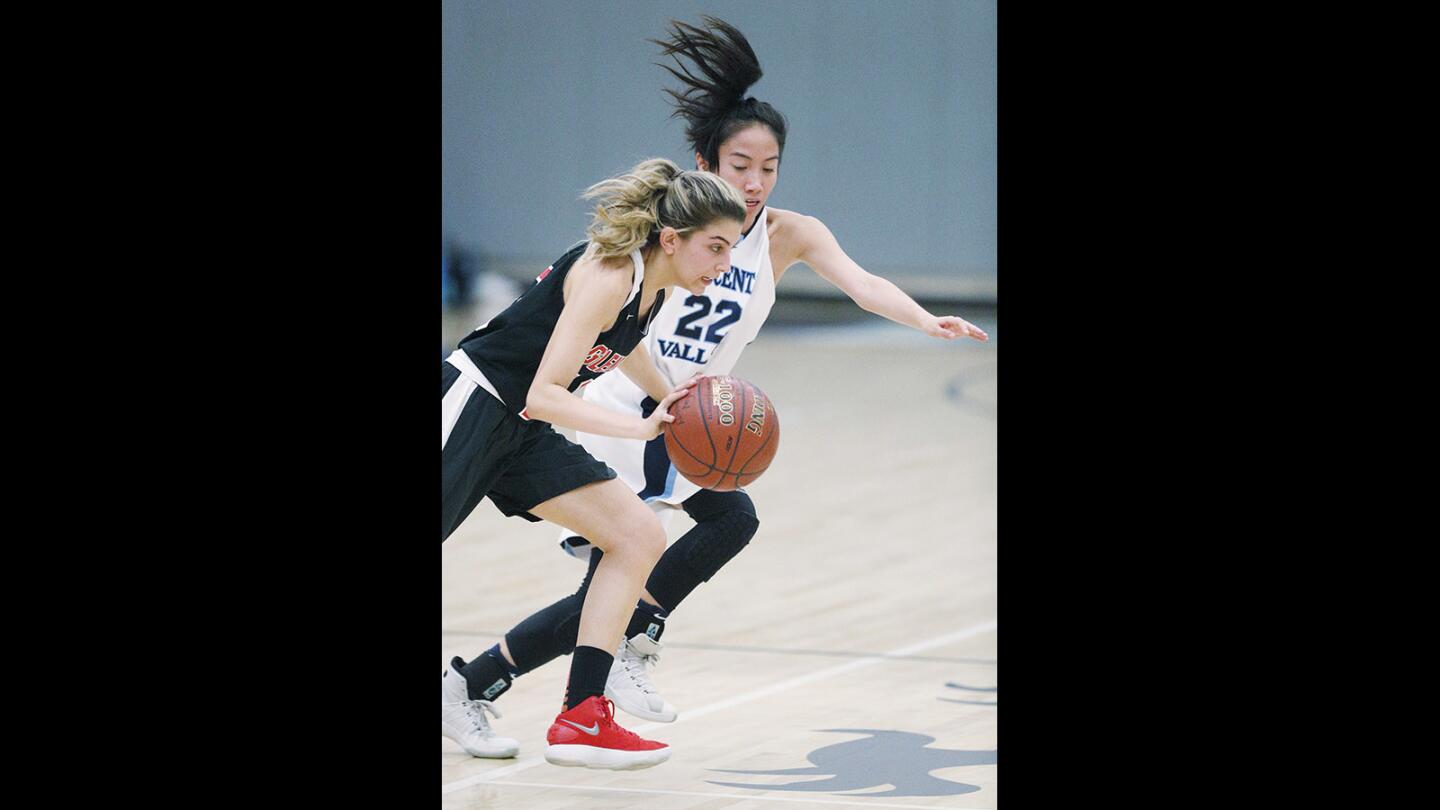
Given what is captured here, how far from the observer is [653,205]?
13.3ft

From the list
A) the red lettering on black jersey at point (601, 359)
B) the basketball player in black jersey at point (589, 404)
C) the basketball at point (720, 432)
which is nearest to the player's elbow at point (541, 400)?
the basketball player in black jersey at point (589, 404)

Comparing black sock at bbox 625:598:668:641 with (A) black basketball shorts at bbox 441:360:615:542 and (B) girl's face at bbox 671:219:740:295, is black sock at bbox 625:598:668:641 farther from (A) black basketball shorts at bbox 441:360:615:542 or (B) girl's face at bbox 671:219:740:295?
(B) girl's face at bbox 671:219:740:295

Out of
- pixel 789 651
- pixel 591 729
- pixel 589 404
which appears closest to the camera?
pixel 589 404

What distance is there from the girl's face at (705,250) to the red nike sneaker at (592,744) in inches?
40.7

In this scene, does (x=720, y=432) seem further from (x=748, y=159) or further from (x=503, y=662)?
(x=503, y=662)

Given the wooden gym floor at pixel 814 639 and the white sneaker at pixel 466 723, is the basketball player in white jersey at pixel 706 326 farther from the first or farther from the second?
the wooden gym floor at pixel 814 639

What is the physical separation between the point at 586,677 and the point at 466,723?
0.43 metres

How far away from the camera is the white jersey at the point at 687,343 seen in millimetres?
4488

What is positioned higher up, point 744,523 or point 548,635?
point 744,523

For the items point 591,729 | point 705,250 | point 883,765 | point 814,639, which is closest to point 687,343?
point 705,250
